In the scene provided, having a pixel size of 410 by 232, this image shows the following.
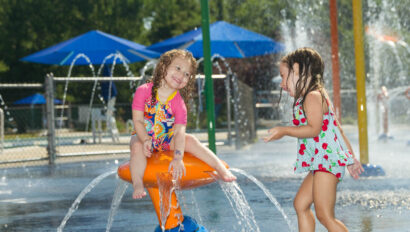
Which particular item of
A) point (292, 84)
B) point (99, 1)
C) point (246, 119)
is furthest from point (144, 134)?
point (99, 1)

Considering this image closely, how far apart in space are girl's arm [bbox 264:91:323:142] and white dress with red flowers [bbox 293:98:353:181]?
0.36 feet

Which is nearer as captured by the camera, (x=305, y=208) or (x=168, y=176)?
(x=305, y=208)

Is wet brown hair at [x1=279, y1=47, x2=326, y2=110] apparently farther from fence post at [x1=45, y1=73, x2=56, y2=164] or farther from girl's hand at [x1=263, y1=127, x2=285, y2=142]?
fence post at [x1=45, y1=73, x2=56, y2=164]

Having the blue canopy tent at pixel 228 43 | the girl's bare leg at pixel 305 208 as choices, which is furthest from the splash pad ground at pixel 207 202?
the blue canopy tent at pixel 228 43

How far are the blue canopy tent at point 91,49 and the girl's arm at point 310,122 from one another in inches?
566

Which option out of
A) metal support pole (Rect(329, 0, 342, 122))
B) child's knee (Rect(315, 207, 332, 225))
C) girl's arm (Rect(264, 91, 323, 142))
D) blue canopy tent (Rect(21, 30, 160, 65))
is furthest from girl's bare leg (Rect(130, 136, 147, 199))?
blue canopy tent (Rect(21, 30, 160, 65))

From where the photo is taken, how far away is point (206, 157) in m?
5.07

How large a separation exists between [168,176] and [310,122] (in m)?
0.94

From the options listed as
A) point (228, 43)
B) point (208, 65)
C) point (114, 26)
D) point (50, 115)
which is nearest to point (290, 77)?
point (208, 65)

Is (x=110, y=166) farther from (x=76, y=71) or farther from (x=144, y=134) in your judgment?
(x=76, y=71)

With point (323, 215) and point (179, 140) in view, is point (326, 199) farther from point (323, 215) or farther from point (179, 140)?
point (179, 140)

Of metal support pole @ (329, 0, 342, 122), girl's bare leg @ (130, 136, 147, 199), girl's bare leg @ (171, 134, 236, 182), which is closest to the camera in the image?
girl's bare leg @ (130, 136, 147, 199)

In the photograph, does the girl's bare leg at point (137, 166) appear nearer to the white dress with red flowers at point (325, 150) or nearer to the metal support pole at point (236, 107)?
the white dress with red flowers at point (325, 150)

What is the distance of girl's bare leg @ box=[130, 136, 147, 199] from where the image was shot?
4.82 m
